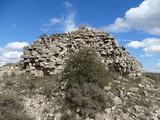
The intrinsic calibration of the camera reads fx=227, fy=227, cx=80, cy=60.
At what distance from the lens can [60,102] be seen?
548 inches

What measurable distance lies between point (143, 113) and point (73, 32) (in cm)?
952

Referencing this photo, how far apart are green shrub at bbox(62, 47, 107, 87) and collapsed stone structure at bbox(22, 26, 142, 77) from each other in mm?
2226

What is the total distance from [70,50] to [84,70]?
4.42 meters

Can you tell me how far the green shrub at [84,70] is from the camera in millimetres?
14686

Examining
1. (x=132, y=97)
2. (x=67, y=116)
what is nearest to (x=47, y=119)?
(x=67, y=116)

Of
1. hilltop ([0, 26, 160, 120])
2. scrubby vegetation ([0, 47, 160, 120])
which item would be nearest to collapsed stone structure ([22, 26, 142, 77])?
hilltop ([0, 26, 160, 120])

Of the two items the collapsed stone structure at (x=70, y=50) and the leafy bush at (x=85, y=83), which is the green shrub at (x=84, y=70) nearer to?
the leafy bush at (x=85, y=83)

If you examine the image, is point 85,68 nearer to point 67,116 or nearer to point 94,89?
point 94,89

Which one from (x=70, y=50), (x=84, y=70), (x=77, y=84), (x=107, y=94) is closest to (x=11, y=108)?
(x=77, y=84)

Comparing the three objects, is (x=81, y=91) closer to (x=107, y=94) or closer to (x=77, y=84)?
(x=77, y=84)

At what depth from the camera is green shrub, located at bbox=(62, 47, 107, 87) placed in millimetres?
14686

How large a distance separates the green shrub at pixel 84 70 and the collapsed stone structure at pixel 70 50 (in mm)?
2226

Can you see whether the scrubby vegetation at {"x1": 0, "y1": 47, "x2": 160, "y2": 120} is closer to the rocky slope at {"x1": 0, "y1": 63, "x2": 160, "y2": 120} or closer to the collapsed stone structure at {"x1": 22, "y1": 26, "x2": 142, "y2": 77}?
the rocky slope at {"x1": 0, "y1": 63, "x2": 160, "y2": 120}

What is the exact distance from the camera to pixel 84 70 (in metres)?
14.8
